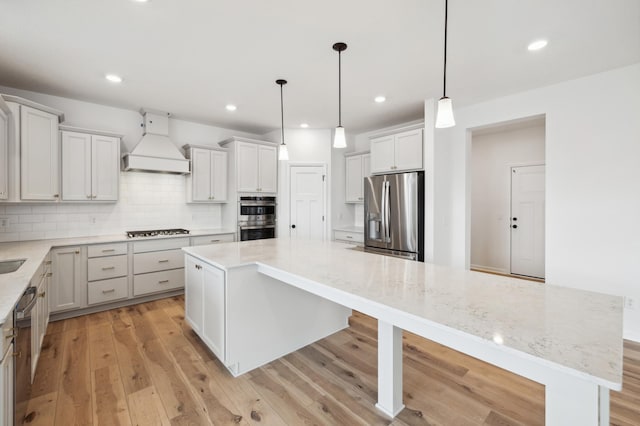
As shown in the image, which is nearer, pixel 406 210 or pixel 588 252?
pixel 588 252

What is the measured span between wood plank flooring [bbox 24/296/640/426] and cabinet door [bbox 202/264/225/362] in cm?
19

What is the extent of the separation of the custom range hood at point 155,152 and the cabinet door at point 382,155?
2.78 metres

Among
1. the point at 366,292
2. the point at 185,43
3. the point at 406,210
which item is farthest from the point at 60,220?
the point at 406,210

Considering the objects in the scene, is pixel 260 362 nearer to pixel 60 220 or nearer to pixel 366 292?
pixel 366 292

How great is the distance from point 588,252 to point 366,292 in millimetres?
2960

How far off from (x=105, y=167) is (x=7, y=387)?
10.1 feet

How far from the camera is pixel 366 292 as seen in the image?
1454mm

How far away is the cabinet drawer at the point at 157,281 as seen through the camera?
144 inches

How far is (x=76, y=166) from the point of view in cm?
343

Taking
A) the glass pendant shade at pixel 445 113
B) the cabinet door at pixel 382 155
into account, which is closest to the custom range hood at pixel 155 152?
the cabinet door at pixel 382 155

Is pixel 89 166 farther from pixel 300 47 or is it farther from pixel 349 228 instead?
pixel 349 228

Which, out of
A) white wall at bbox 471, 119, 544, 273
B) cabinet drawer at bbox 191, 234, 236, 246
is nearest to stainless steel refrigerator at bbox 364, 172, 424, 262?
cabinet drawer at bbox 191, 234, 236, 246

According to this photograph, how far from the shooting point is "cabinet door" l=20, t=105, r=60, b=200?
2.88 m

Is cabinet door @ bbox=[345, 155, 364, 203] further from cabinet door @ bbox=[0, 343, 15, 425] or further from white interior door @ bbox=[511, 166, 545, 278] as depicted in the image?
cabinet door @ bbox=[0, 343, 15, 425]
